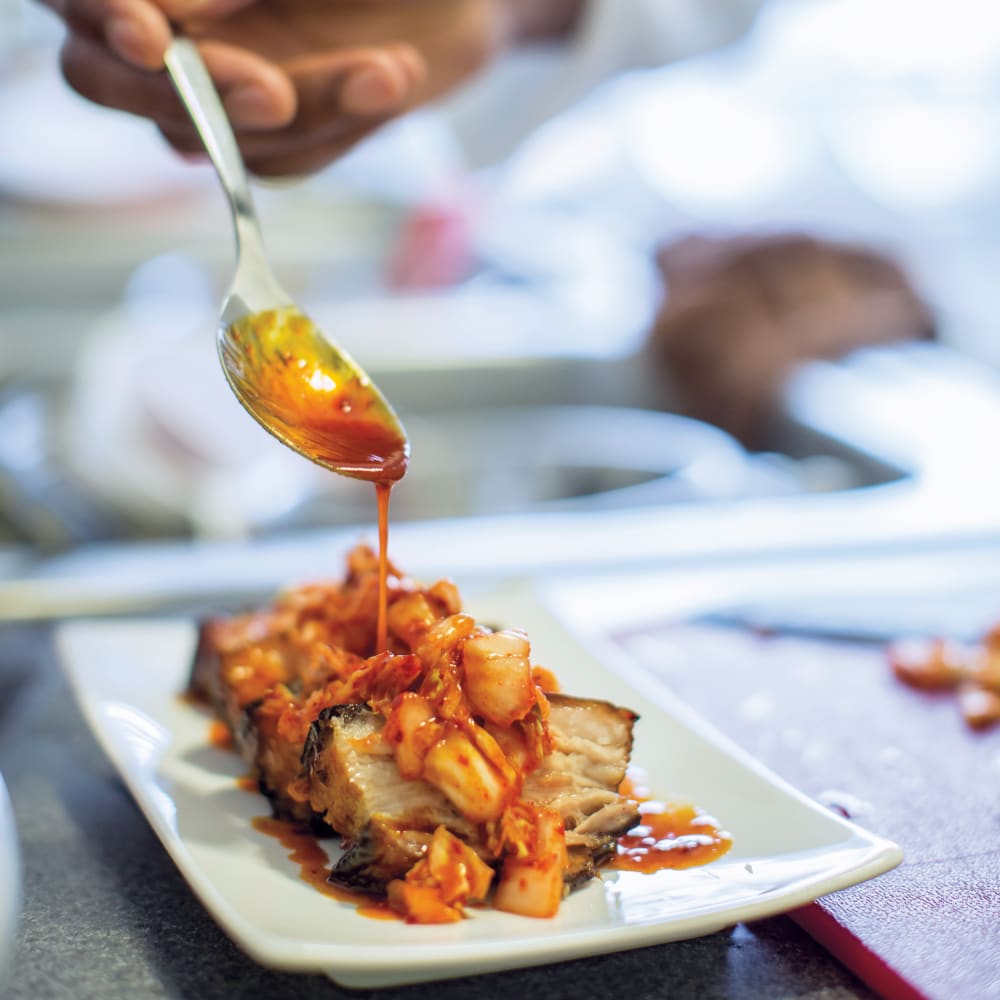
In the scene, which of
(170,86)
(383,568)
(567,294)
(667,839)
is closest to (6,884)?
(383,568)

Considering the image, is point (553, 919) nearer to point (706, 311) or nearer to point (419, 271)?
point (706, 311)

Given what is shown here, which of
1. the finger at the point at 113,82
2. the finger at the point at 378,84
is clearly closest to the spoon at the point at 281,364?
the finger at the point at 113,82

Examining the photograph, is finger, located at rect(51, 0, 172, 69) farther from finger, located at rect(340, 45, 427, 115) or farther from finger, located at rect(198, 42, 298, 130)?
finger, located at rect(340, 45, 427, 115)

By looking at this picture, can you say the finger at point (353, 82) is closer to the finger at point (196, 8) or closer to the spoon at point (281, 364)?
the finger at point (196, 8)

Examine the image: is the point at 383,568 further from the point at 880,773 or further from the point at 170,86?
the point at 170,86

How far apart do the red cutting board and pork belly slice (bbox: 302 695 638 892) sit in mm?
136

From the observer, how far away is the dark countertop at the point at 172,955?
965 mm

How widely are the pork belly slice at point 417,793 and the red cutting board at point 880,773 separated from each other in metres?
0.14

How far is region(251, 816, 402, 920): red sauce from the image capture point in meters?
0.99

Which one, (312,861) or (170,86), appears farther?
(170,86)

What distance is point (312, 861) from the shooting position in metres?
1.09

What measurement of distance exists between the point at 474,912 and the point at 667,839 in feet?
0.76

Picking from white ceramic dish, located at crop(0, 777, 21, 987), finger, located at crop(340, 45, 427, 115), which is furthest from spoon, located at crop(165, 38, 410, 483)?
white ceramic dish, located at crop(0, 777, 21, 987)

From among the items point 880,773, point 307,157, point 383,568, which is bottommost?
point 880,773
